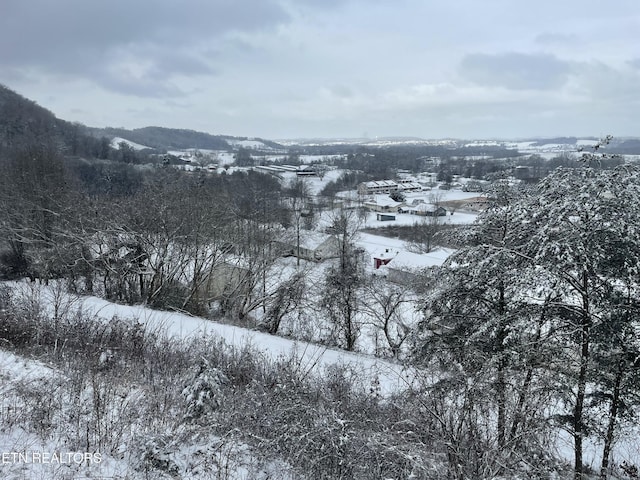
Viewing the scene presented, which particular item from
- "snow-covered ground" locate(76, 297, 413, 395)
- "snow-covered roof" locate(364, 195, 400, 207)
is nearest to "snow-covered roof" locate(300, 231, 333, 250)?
"snow-covered ground" locate(76, 297, 413, 395)

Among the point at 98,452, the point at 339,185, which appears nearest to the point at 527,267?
the point at 98,452

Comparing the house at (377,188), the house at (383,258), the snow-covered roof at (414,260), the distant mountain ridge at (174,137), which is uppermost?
the distant mountain ridge at (174,137)

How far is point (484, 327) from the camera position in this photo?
255 inches

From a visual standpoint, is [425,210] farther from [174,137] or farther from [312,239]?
[174,137]

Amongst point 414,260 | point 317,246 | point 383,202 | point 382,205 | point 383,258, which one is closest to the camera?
point 414,260

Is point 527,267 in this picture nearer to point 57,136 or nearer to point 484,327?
point 484,327

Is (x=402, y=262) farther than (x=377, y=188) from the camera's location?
No

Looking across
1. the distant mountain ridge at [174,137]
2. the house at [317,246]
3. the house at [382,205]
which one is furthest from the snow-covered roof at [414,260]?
the distant mountain ridge at [174,137]

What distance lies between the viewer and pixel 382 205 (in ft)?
198

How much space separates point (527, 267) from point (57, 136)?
76.7 meters

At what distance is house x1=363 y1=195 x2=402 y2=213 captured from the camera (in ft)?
195

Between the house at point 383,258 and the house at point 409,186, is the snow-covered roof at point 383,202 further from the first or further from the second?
the house at point 383,258

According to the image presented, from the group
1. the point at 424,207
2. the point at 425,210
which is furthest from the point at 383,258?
the point at 424,207

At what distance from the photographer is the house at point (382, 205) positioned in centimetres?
5938
